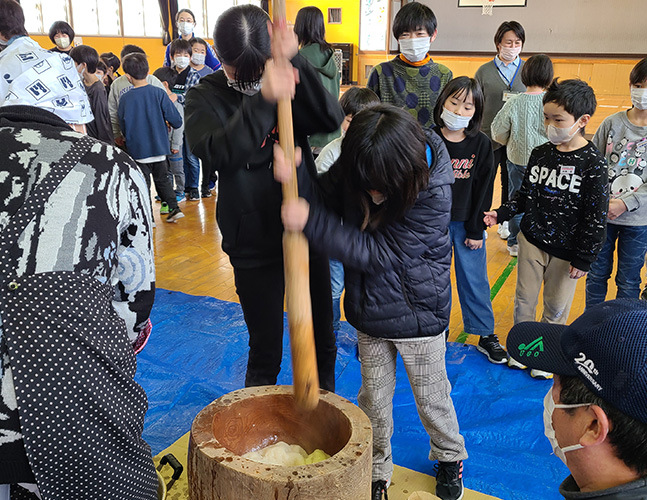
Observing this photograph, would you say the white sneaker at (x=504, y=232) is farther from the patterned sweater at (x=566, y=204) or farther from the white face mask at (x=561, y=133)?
the white face mask at (x=561, y=133)

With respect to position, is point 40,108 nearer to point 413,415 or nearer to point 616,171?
point 413,415

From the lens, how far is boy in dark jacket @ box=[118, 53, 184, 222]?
4664 mm

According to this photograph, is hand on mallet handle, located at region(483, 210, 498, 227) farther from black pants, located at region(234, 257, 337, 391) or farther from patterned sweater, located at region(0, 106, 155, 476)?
patterned sweater, located at region(0, 106, 155, 476)

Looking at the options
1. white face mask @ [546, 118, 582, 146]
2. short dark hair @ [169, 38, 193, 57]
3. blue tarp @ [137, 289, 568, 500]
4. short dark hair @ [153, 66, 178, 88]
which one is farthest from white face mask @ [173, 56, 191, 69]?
white face mask @ [546, 118, 582, 146]

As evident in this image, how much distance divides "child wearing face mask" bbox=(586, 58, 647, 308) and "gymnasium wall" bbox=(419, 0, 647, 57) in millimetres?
7410

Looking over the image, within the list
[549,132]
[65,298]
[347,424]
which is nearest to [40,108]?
[65,298]

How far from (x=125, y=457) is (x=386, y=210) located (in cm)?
90

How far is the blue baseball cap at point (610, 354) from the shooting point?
0.83 m

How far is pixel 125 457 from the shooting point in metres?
1.13

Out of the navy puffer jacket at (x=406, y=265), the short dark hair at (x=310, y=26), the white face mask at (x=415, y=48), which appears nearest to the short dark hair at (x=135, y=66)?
the short dark hair at (x=310, y=26)

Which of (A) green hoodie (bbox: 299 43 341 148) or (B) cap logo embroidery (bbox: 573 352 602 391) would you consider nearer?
(B) cap logo embroidery (bbox: 573 352 602 391)

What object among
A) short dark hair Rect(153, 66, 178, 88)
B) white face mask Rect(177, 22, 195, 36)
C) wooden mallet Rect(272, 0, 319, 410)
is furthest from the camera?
white face mask Rect(177, 22, 195, 36)

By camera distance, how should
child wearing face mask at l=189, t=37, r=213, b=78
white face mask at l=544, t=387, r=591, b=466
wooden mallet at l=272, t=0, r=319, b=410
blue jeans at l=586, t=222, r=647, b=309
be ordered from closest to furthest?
white face mask at l=544, t=387, r=591, b=466 → wooden mallet at l=272, t=0, r=319, b=410 → blue jeans at l=586, t=222, r=647, b=309 → child wearing face mask at l=189, t=37, r=213, b=78

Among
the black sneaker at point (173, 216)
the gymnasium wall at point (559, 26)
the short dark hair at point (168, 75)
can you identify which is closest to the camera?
the black sneaker at point (173, 216)
